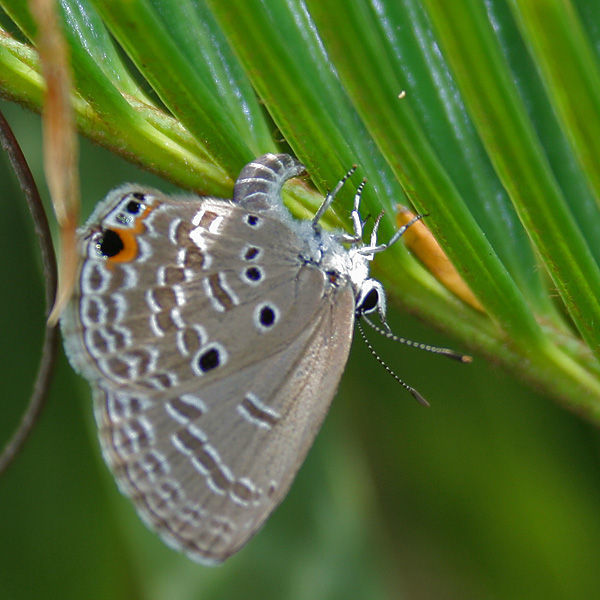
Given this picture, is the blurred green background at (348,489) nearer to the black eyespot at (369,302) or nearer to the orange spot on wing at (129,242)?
the black eyespot at (369,302)

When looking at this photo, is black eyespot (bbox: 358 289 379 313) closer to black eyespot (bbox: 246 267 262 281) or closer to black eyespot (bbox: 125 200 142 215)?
black eyespot (bbox: 246 267 262 281)

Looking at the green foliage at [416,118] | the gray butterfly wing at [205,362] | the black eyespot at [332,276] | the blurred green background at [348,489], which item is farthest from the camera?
→ the blurred green background at [348,489]

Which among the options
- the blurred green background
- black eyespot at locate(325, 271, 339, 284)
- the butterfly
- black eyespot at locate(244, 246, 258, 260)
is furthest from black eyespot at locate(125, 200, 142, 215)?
the blurred green background

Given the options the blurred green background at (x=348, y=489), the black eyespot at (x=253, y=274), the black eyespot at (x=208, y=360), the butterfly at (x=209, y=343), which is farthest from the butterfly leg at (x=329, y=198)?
the blurred green background at (x=348, y=489)

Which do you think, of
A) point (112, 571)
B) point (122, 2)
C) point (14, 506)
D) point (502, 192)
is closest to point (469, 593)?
point (112, 571)

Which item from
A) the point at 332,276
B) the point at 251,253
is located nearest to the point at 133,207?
the point at 251,253

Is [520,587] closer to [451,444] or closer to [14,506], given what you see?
[451,444]
